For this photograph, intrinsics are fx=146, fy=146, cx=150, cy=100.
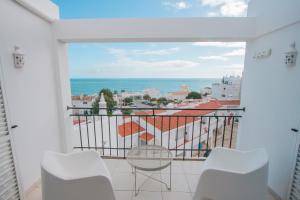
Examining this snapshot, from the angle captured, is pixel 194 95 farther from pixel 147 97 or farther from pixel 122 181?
pixel 122 181

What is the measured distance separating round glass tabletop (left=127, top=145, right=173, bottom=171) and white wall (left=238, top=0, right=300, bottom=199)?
1299 millimetres

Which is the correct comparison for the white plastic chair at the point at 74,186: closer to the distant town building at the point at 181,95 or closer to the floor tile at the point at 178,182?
the floor tile at the point at 178,182

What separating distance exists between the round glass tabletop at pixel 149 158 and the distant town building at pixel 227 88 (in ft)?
5.67

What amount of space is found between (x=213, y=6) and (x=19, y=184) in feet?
12.0

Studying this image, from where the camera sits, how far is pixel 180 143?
5121 millimetres

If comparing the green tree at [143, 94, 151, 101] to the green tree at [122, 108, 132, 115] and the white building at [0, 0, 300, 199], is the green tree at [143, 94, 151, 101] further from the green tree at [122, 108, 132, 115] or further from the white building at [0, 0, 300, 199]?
the white building at [0, 0, 300, 199]

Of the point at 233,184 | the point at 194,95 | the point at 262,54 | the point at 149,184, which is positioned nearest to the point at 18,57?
the point at 149,184

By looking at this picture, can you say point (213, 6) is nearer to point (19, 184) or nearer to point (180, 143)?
point (19, 184)

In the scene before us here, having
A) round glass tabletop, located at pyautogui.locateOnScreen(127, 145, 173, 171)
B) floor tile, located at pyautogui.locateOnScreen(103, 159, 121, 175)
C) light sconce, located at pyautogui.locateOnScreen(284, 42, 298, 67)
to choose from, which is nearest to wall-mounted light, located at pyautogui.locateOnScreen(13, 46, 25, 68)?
round glass tabletop, located at pyautogui.locateOnScreen(127, 145, 173, 171)

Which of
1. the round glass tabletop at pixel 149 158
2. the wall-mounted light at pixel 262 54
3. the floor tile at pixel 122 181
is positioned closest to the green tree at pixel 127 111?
the round glass tabletop at pixel 149 158

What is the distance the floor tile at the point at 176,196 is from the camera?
180 centimetres

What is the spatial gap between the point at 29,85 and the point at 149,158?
186cm

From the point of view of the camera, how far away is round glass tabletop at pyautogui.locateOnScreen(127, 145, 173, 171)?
1784 millimetres

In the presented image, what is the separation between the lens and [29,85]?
1909mm
